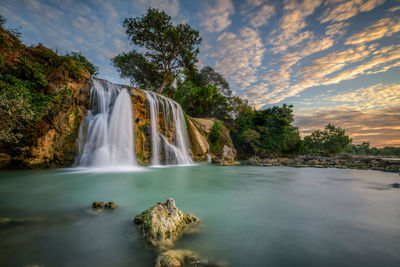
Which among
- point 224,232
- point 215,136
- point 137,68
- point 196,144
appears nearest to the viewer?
point 224,232

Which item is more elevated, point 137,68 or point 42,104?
point 137,68

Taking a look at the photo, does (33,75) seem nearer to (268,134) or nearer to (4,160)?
(4,160)

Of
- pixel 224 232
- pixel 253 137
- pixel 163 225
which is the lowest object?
pixel 224 232

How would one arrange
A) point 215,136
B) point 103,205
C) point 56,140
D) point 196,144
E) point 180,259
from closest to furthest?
point 180,259, point 103,205, point 56,140, point 196,144, point 215,136

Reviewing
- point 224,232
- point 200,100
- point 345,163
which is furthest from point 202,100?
point 224,232

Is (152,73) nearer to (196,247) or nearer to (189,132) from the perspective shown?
(189,132)

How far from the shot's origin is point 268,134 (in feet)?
70.3

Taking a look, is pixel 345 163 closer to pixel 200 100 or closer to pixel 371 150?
pixel 200 100

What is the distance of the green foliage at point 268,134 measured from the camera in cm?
2081

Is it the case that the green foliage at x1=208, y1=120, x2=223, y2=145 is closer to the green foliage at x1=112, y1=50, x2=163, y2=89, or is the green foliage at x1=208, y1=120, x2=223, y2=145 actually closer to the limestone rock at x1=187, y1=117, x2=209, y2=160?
the limestone rock at x1=187, y1=117, x2=209, y2=160

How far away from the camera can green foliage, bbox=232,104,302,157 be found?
2081cm

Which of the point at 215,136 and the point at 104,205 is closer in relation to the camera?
the point at 104,205

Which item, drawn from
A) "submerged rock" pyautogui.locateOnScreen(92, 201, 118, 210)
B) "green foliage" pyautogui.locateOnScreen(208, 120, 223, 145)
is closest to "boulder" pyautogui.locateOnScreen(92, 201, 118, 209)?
"submerged rock" pyautogui.locateOnScreen(92, 201, 118, 210)

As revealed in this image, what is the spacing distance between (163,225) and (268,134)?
849 inches
